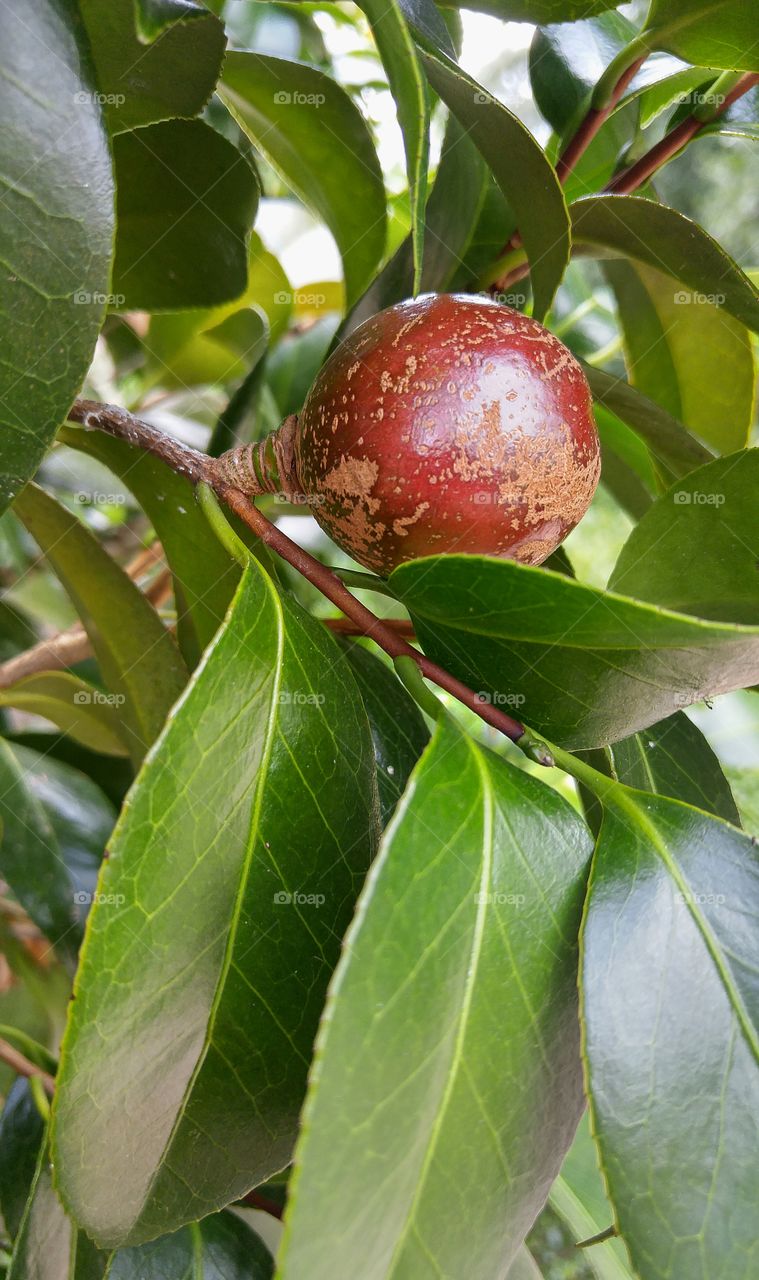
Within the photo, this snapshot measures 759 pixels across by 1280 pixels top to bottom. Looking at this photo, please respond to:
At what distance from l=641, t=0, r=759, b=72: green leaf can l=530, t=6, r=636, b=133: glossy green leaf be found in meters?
0.09

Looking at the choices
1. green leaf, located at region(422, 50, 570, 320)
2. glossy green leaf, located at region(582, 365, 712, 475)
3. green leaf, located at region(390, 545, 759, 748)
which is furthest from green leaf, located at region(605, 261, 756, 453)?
green leaf, located at region(390, 545, 759, 748)

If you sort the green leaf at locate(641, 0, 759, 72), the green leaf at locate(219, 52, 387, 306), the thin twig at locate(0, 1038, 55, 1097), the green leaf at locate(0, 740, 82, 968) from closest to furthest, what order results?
the green leaf at locate(641, 0, 759, 72)
the green leaf at locate(219, 52, 387, 306)
the thin twig at locate(0, 1038, 55, 1097)
the green leaf at locate(0, 740, 82, 968)

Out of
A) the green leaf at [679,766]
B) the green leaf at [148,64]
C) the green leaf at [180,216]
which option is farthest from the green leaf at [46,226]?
the green leaf at [679,766]

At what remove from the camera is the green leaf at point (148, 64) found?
469mm

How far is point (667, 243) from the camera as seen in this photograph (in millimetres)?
643

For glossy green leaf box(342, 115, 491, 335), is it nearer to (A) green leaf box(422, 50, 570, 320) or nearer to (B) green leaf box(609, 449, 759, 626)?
(A) green leaf box(422, 50, 570, 320)

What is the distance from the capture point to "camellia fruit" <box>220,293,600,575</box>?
50 centimetres

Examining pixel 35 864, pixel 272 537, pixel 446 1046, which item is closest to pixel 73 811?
pixel 35 864

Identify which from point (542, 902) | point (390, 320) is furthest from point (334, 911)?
point (390, 320)

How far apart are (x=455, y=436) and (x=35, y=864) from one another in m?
0.66

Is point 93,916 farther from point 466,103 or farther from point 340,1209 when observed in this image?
point 466,103

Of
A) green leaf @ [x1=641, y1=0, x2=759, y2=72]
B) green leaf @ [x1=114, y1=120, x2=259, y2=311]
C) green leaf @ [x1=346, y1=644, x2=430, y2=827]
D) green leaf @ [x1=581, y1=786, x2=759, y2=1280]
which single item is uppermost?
green leaf @ [x1=641, y1=0, x2=759, y2=72]

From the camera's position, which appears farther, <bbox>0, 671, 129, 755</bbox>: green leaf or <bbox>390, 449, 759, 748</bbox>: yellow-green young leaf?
<bbox>0, 671, 129, 755</bbox>: green leaf
